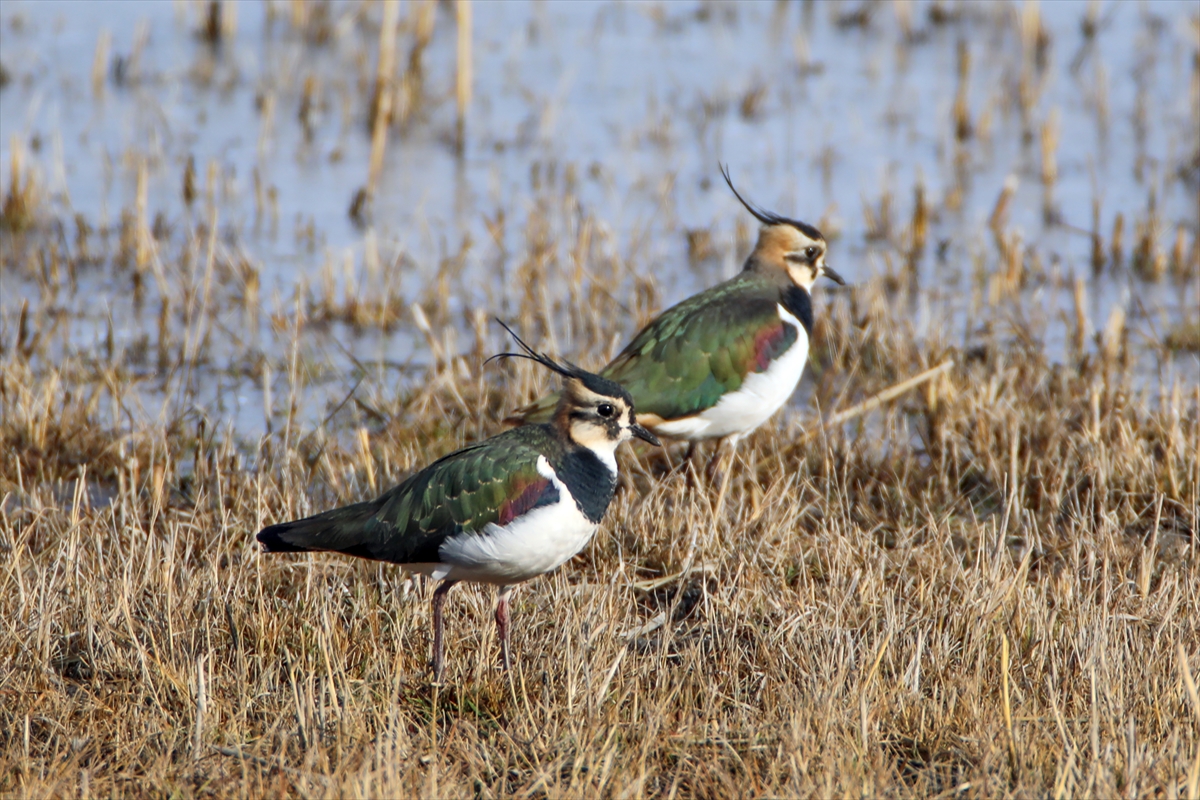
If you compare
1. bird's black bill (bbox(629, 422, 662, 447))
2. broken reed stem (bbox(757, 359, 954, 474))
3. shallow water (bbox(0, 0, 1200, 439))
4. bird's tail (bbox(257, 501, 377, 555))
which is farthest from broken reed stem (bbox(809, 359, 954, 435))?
bird's tail (bbox(257, 501, 377, 555))

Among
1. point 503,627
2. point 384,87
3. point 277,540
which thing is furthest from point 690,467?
point 384,87

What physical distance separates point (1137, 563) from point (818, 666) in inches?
56.0

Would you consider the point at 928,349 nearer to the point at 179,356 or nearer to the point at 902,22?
the point at 179,356

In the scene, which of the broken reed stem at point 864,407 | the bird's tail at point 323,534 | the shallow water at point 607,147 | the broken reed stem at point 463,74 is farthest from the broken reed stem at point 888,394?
the broken reed stem at point 463,74

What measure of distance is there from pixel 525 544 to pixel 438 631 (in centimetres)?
35

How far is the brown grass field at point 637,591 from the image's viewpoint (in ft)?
10.9

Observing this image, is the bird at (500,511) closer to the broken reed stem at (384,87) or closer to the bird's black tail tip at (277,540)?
the bird's black tail tip at (277,540)

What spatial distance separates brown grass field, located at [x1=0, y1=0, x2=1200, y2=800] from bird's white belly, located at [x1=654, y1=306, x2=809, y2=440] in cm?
15

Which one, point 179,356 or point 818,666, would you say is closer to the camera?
point 818,666

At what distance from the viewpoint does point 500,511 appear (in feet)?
12.4

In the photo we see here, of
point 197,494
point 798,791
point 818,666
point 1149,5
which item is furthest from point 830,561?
point 1149,5

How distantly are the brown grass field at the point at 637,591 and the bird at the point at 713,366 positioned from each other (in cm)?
21

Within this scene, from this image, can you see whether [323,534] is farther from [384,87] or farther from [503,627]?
[384,87]

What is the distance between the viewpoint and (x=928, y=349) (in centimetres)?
Result: 667
